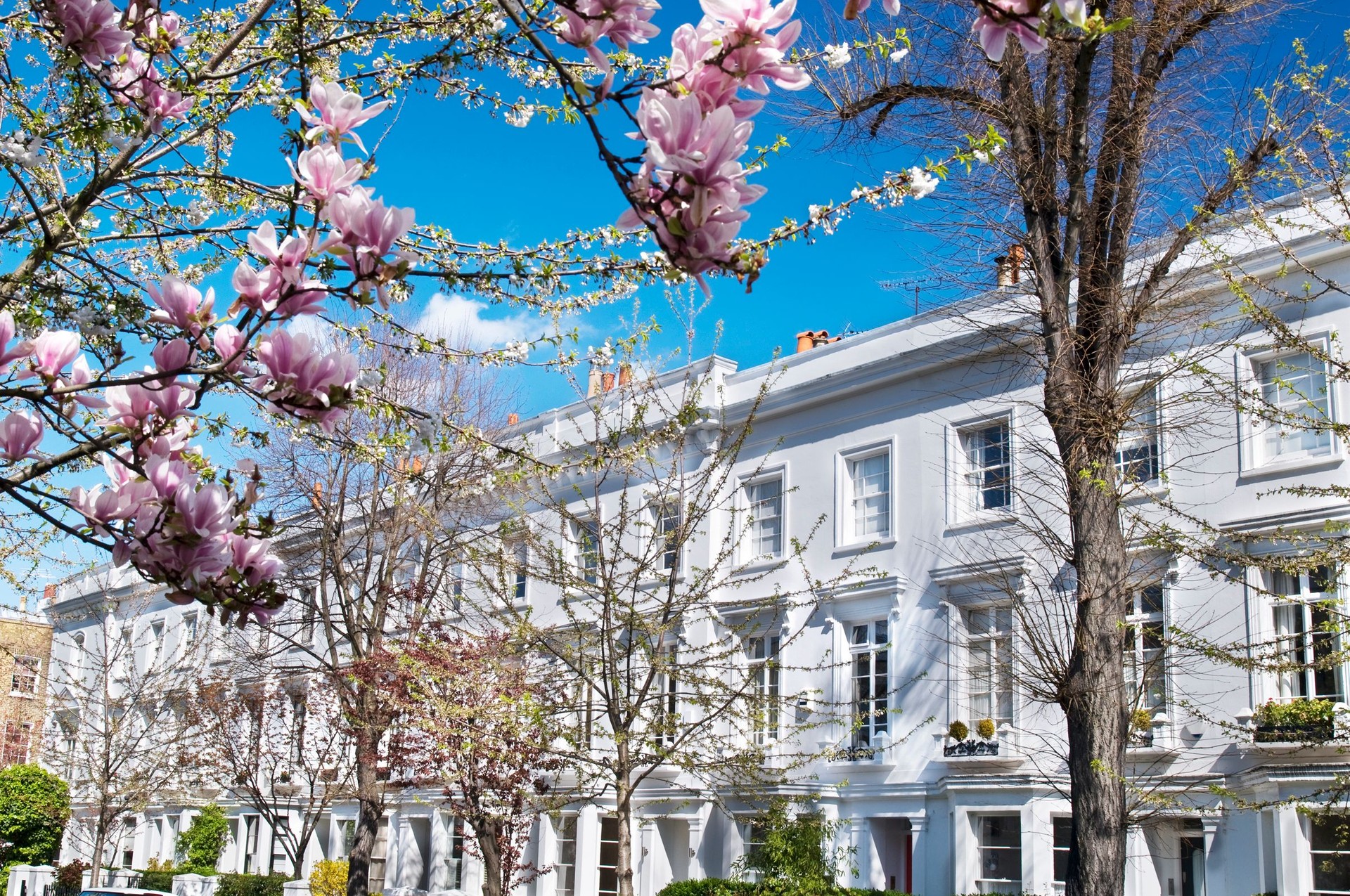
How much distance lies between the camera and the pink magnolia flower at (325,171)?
295cm

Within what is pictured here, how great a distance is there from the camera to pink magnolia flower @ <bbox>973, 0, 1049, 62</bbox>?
2.46 metres

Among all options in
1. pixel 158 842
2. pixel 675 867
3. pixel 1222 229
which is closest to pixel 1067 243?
pixel 1222 229

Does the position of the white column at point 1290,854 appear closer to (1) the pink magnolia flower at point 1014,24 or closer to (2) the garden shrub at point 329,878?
(1) the pink magnolia flower at point 1014,24

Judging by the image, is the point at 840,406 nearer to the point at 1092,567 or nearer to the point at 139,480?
the point at 1092,567

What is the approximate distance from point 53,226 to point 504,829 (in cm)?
2039

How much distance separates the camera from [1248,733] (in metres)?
17.0

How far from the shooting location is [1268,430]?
714 inches

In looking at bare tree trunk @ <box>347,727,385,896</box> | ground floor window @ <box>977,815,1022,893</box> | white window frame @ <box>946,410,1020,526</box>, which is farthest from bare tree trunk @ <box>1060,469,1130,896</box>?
bare tree trunk @ <box>347,727,385,896</box>

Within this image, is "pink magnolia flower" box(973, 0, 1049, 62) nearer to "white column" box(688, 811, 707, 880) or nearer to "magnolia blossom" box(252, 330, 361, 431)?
"magnolia blossom" box(252, 330, 361, 431)

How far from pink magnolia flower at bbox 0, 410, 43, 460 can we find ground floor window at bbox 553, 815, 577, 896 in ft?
82.0

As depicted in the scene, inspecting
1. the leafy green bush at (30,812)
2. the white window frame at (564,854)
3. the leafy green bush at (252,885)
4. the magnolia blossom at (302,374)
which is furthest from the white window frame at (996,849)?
the leafy green bush at (30,812)

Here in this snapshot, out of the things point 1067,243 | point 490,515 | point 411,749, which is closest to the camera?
point 1067,243

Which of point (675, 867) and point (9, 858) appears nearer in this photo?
point (675, 867)

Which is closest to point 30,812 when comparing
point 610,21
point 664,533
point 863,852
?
point 863,852
